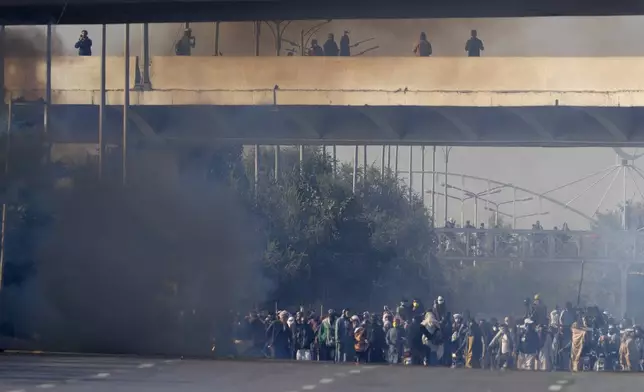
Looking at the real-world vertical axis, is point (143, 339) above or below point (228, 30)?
below

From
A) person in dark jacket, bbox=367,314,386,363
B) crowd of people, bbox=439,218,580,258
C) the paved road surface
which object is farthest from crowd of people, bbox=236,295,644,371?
crowd of people, bbox=439,218,580,258

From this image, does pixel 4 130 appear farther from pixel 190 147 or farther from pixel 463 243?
pixel 463 243

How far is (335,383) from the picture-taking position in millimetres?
18406

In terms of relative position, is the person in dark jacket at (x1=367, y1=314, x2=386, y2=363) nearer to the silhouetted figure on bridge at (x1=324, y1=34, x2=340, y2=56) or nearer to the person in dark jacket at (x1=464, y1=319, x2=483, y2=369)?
the person in dark jacket at (x1=464, y1=319, x2=483, y2=369)

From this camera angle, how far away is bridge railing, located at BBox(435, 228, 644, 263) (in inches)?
1831

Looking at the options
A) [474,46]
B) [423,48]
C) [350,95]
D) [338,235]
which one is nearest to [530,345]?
[474,46]

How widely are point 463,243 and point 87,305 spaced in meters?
24.8

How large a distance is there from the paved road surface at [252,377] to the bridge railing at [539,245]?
77.0 ft

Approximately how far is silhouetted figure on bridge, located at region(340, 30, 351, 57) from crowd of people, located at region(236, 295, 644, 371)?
5.74m

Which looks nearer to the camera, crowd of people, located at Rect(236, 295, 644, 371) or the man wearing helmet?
crowd of people, located at Rect(236, 295, 644, 371)

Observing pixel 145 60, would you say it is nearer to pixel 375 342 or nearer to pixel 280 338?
pixel 280 338

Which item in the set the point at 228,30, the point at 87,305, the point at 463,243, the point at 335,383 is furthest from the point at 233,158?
the point at 463,243

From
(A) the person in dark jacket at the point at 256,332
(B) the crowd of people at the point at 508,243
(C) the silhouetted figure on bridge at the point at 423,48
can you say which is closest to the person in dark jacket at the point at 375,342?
(A) the person in dark jacket at the point at 256,332

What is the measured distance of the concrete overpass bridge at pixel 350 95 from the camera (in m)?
28.2
